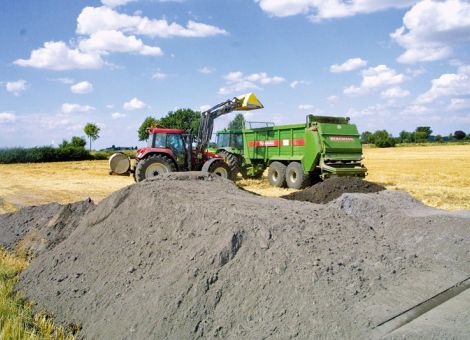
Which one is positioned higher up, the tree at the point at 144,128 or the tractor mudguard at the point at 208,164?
the tree at the point at 144,128

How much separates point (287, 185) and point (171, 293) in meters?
11.5

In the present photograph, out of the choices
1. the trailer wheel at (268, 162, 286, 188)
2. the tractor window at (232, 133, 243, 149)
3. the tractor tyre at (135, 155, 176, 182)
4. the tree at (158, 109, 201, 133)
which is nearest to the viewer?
the tractor tyre at (135, 155, 176, 182)

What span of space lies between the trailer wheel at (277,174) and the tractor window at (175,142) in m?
3.55

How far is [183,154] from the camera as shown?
14273 millimetres

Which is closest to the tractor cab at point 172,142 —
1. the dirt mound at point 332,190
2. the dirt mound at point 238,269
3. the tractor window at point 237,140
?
the tractor window at point 237,140

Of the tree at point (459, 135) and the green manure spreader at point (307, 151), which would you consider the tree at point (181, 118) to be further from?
the tree at point (459, 135)

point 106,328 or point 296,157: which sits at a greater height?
point 296,157

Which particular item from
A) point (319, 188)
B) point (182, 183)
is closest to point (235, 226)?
point (182, 183)

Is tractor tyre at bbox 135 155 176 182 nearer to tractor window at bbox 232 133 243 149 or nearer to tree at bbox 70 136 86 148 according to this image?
tractor window at bbox 232 133 243 149

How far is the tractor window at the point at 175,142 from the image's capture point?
14.2 meters

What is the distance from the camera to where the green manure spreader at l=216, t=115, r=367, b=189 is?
13820 mm

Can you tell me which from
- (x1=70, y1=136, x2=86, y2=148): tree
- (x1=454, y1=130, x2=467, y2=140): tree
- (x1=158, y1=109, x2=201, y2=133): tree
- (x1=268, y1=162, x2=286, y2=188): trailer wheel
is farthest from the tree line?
(x1=268, y1=162, x2=286, y2=188): trailer wheel

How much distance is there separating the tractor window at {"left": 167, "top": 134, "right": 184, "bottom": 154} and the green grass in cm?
863

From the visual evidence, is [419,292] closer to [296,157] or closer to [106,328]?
[106,328]
